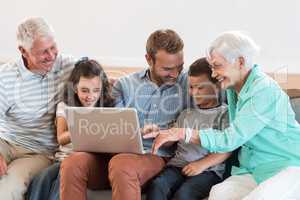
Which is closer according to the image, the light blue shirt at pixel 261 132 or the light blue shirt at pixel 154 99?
the light blue shirt at pixel 261 132

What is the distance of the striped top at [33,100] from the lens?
7.57 ft

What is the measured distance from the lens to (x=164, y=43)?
216cm

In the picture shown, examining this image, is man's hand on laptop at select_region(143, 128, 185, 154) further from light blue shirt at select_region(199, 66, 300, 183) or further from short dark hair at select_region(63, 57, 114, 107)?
short dark hair at select_region(63, 57, 114, 107)

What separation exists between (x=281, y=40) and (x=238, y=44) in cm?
78

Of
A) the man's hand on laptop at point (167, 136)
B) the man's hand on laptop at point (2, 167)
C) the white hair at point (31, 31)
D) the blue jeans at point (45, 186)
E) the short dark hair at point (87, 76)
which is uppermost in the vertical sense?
the white hair at point (31, 31)

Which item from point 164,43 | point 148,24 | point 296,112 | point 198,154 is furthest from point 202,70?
point 148,24

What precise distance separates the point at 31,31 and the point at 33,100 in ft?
1.07

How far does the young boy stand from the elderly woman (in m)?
0.11

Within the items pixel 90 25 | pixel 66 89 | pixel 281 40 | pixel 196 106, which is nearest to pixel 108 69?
pixel 90 25

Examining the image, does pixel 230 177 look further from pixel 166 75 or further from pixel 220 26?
pixel 220 26

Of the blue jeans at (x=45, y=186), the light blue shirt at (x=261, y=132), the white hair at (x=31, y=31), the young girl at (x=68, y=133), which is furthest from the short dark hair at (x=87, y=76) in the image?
the light blue shirt at (x=261, y=132)

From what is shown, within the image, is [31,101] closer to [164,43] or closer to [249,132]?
[164,43]

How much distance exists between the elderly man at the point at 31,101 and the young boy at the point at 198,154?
61 cm

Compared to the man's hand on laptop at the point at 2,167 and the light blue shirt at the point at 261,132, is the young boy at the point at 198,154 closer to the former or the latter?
the light blue shirt at the point at 261,132
